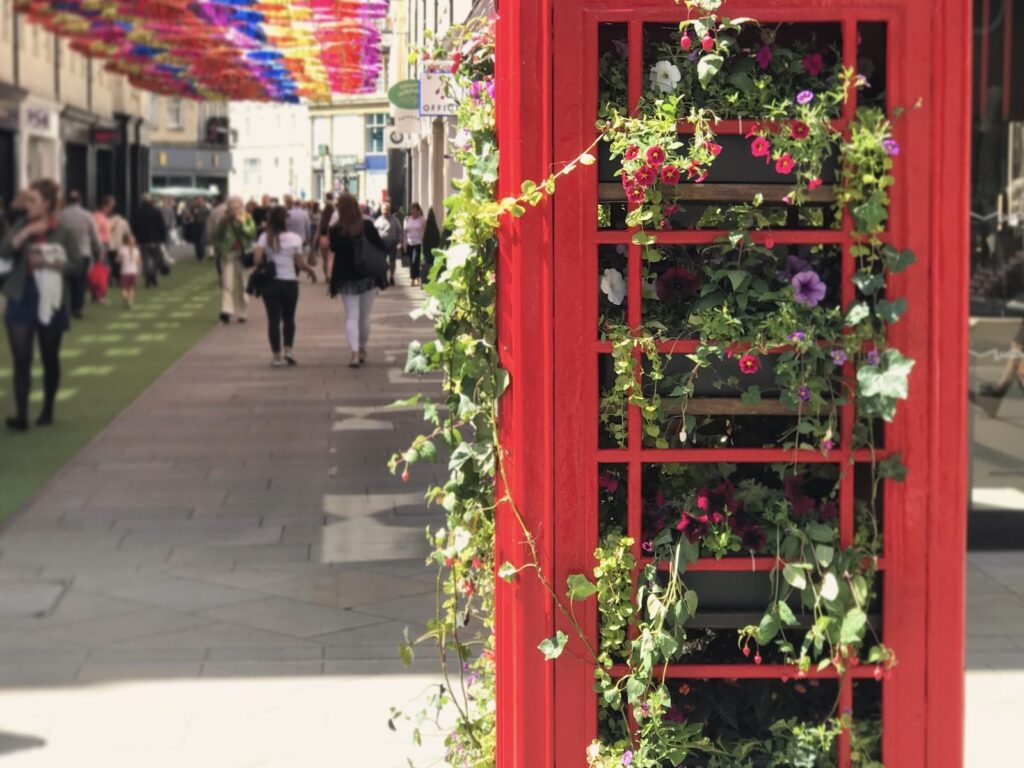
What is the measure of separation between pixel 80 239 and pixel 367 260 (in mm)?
4351

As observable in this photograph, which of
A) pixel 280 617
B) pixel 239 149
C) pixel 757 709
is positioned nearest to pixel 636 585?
pixel 757 709

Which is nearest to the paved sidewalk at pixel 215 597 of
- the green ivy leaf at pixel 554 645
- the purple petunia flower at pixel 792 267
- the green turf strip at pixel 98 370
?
the green turf strip at pixel 98 370

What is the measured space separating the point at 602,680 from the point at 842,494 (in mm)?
602

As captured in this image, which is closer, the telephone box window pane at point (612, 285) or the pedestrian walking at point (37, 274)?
the telephone box window pane at point (612, 285)

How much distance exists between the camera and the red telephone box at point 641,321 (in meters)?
3.21

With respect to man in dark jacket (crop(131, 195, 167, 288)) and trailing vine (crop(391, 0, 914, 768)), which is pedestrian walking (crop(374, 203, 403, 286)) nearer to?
man in dark jacket (crop(131, 195, 167, 288))

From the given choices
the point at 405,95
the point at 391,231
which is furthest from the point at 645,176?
the point at 391,231

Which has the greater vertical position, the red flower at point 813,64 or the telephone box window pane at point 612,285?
the red flower at point 813,64

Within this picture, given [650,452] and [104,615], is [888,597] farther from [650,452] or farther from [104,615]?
[104,615]

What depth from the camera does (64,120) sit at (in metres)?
31.1

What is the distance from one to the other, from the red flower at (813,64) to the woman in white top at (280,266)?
1416cm

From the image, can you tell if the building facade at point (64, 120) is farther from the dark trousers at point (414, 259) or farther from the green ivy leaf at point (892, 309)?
the green ivy leaf at point (892, 309)

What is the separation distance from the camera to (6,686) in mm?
5895

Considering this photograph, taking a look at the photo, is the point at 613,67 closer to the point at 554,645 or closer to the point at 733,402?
the point at 733,402
